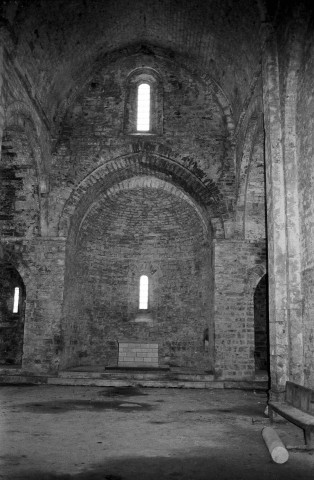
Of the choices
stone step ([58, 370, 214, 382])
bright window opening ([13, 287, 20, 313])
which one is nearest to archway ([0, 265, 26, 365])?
bright window opening ([13, 287, 20, 313])

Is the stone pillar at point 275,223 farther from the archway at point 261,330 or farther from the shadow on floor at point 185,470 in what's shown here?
the archway at point 261,330

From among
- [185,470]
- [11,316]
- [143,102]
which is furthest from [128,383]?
[143,102]

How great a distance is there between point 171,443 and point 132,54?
39.6 ft

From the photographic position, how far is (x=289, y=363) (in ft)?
27.1

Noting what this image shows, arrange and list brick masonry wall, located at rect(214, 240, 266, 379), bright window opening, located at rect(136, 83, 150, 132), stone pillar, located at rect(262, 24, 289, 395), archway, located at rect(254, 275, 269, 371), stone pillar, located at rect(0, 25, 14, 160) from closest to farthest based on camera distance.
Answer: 1. stone pillar, located at rect(262, 24, 289, 395)
2. stone pillar, located at rect(0, 25, 14, 160)
3. brick masonry wall, located at rect(214, 240, 266, 379)
4. bright window opening, located at rect(136, 83, 150, 132)
5. archway, located at rect(254, 275, 269, 371)

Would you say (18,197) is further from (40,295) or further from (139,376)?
(139,376)

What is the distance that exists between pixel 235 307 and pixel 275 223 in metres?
4.51

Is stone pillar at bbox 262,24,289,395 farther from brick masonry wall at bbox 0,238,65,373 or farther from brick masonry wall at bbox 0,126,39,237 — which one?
brick masonry wall at bbox 0,126,39,237

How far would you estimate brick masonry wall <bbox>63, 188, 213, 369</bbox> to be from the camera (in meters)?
15.1

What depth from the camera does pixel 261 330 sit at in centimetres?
1567

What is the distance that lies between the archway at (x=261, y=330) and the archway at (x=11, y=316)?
8.05 metres

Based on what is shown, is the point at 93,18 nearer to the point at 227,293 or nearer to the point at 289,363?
the point at 227,293

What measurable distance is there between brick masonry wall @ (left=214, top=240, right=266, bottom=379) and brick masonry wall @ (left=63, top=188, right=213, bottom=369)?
166 centimetres

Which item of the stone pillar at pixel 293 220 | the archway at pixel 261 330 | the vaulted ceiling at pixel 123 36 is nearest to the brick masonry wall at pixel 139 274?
the archway at pixel 261 330
